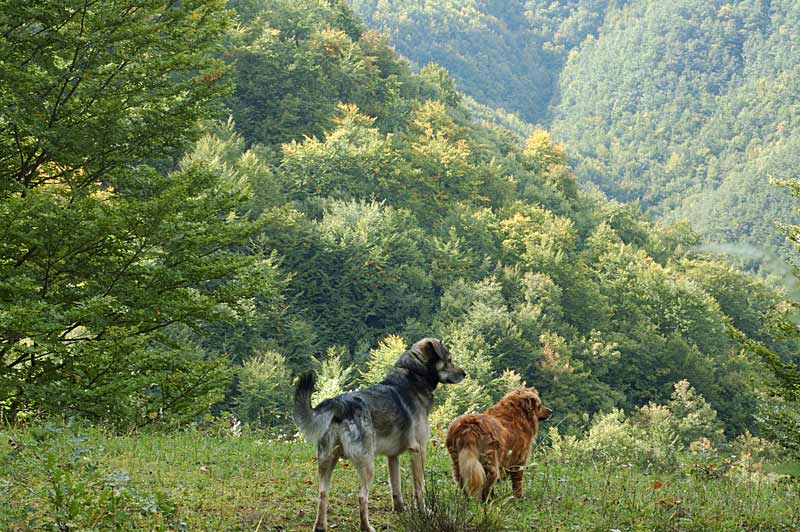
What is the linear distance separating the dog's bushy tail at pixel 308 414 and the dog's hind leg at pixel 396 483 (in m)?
0.88

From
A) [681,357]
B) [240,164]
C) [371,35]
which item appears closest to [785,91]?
[371,35]

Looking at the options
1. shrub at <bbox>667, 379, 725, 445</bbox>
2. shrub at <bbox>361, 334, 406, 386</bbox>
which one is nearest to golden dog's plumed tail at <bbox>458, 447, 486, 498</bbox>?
shrub at <bbox>361, 334, 406, 386</bbox>

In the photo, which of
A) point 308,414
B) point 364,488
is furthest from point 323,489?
point 308,414

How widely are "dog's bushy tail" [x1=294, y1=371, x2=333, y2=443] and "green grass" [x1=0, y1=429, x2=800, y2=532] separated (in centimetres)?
78

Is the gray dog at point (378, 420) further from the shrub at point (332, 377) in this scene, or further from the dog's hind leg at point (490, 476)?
the shrub at point (332, 377)

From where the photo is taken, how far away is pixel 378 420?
5.75m

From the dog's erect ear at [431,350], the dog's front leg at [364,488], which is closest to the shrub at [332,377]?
the dog's erect ear at [431,350]

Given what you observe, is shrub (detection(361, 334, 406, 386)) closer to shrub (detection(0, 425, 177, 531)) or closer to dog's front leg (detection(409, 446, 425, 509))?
dog's front leg (detection(409, 446, 425, 509))

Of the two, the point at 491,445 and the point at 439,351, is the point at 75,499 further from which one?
the point at 491,445

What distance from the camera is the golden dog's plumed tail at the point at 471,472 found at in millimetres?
6551

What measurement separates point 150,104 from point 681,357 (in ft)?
163

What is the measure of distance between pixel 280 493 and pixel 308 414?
161 cm

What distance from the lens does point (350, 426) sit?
18.0ft

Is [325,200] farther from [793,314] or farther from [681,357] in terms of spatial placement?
[793,314]
